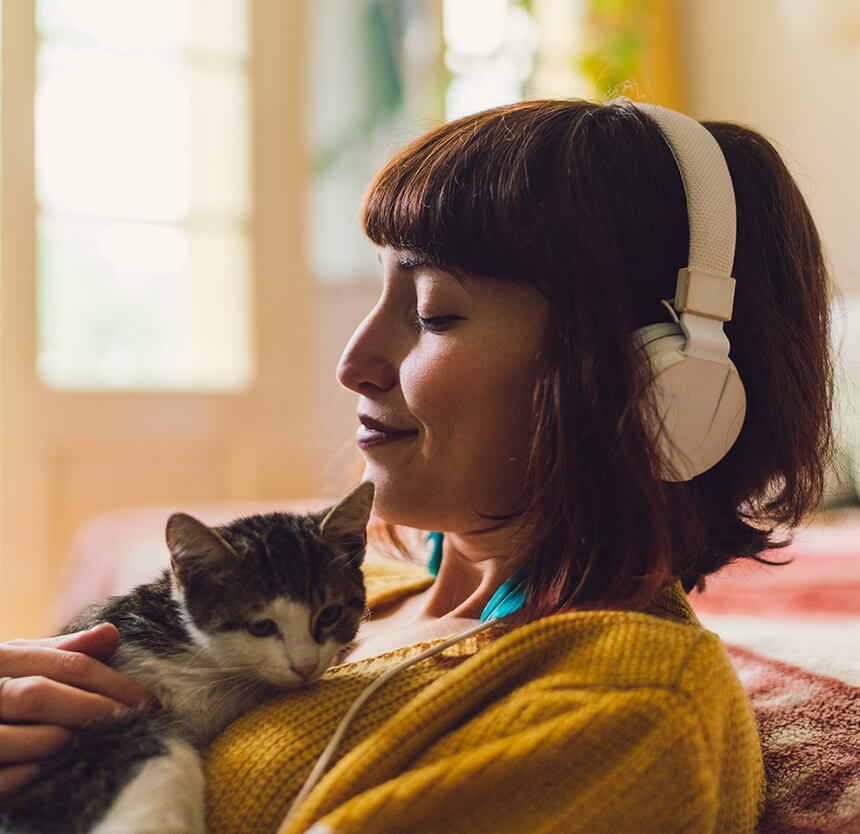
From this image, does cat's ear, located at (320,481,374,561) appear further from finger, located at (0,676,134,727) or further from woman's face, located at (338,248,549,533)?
finger, located at (0,676,134,727)

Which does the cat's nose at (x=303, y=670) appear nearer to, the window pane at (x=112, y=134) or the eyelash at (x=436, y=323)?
the eyelash at (x=436, y=323)

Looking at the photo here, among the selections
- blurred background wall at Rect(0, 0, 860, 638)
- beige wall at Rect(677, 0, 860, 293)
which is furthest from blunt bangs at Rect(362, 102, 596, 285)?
beige wall at Rect(677, 0, 860, 293)

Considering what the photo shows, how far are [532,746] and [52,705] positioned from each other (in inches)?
14.9

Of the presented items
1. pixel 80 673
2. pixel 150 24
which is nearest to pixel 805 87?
pixel 150 24

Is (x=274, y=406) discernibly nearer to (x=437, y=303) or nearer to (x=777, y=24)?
(x=777, y=24)

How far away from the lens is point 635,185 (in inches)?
31.3

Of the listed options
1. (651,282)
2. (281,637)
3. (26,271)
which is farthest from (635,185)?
(26,271)

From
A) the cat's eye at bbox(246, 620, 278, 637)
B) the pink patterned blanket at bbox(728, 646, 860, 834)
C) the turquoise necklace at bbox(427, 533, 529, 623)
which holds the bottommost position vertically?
the pink patterned blanket at bbox(728, 646, 860, 834)

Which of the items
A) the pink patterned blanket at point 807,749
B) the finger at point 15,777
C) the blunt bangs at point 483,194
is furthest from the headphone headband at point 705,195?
the finger at point 15,777

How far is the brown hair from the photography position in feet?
2.41

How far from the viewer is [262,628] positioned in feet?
2.55

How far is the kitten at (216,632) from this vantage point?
0.65 m

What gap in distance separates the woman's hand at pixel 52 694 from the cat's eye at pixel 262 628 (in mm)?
98

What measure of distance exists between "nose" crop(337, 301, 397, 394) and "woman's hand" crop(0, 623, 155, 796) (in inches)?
13.1
